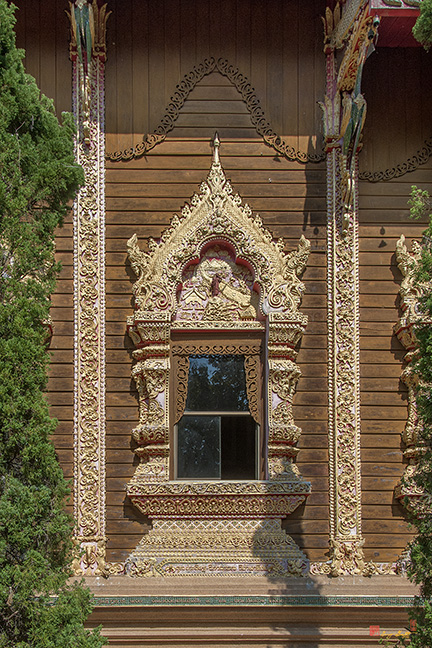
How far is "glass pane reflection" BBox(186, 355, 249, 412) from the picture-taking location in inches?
361

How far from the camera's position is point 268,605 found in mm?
8414

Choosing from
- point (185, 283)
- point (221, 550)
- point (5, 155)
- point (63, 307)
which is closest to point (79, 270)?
point (63, 307)

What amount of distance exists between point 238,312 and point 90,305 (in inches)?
66.8

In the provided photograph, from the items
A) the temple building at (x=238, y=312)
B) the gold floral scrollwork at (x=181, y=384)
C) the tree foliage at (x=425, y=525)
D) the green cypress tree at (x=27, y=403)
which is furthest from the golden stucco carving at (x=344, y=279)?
the green cypress tree at (x=27, y=403)

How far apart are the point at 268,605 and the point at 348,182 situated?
473cm

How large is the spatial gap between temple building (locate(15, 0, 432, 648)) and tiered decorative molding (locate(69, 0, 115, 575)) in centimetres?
3

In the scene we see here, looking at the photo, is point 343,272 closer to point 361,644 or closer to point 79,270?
point 79,270

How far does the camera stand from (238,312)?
927 cm

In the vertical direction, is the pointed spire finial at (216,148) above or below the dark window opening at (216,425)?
above

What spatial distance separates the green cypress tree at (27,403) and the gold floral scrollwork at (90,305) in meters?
2.14

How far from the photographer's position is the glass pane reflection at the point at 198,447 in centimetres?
904

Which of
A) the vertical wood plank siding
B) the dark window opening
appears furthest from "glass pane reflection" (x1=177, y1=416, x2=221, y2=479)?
the vertical wood plank siding

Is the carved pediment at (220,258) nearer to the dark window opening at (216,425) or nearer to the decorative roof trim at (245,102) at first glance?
the decorative roof trim at (245,102)

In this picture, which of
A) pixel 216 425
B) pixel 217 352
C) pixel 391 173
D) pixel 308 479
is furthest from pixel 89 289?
pixel 391 173
